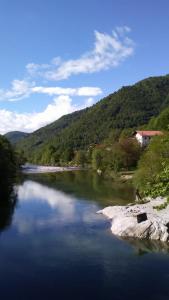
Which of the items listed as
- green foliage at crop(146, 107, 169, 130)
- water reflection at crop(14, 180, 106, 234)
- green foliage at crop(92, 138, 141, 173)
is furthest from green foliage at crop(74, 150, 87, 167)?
water reflection at crop(14, 180, 106, 234)

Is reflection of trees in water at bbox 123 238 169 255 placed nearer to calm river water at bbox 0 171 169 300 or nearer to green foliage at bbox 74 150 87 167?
calm river water at bbox 0 171 169 300

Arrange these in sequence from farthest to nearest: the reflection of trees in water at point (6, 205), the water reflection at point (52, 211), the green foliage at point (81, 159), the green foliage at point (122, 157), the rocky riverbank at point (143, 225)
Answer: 1. the green foliage at point (81, 159)
2. the green foliage at point (122, 157)
3. the reflection of trees in water at point (6, 205)
4. the water reflection at point (52, 211)
5. the rocky riverbank at point (143, 225)

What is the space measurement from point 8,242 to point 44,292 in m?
13.1

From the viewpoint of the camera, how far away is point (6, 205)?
64.2 meters

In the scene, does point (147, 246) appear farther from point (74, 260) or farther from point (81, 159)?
point (81, 159)

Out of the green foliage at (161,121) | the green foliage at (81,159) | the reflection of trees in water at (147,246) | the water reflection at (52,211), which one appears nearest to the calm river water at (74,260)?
the reflection of trees in water at (147,246)

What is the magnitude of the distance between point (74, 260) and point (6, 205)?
31.5m

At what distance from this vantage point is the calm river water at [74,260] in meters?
28.6

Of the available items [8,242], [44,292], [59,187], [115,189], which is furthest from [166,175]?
[59,187]

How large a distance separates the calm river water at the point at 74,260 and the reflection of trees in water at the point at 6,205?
0.39 feet

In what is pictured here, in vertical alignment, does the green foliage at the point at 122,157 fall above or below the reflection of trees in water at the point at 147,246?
above

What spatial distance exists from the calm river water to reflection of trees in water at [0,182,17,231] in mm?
120

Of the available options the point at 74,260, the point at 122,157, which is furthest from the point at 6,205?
the point at 122,157

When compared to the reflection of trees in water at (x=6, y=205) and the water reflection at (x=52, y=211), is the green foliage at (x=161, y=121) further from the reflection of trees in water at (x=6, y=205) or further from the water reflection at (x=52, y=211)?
the reflection of trees in water at (x=6, y=205)
